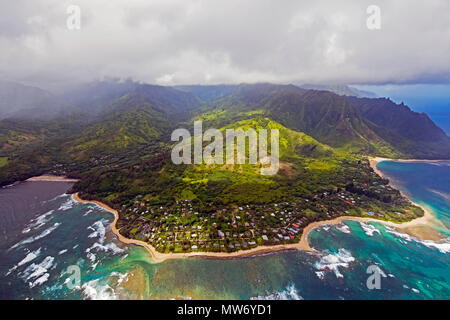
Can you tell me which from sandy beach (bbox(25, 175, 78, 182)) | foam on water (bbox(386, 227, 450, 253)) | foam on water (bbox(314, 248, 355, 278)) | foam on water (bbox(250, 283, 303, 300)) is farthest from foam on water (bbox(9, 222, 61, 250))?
foam on water (bbox(386, 227, 450, 253))

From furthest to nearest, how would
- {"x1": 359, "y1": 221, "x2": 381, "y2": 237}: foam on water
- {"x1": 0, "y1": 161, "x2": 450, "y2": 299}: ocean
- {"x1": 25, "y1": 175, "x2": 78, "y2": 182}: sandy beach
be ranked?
{"x1": 25, "y1": 175, "x2": 78, "y2": 182}: sandy beach, {"x1": 359, "y1": 221, "x2": 381, "y2": 237}: foam on water, {"x1": 0, "y1": 161, "x2": 450, "y2": 299}: ocean

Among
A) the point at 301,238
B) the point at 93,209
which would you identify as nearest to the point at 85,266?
the point at 93,209

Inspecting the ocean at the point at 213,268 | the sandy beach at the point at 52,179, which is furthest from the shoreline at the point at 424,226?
the sandy beach at the point at 52,179

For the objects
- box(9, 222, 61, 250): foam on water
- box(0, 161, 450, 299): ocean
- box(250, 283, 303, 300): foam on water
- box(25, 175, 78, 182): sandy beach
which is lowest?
box(250, 283, 303, 300): foam on water

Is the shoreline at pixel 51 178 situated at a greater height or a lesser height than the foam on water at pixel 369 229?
greater

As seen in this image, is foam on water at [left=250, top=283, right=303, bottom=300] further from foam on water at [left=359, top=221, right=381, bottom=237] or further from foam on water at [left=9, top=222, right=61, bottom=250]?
foam on water at [left=9, top=222, right=61, bottom=250]

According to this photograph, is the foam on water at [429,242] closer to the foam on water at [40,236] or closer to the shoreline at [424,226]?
the shoreline at [424,226]

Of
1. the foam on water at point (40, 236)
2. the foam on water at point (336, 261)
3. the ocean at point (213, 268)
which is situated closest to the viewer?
the ocean at point (213, 268)

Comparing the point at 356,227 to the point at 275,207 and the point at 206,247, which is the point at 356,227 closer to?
the point at 275,207
